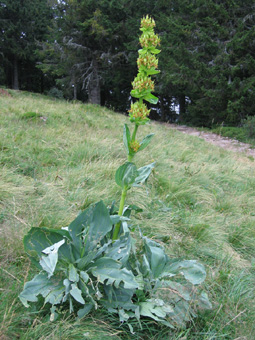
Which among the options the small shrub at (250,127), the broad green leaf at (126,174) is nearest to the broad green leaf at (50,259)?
the broad green leaf at (126,174)

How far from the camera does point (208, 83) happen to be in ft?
41.9

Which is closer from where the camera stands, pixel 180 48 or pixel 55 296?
pixel 55 296

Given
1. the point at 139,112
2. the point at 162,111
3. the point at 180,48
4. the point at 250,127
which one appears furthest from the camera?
the point at 162,111

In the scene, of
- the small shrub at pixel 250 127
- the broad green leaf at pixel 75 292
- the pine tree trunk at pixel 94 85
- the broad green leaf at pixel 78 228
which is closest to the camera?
the broad green leaf at pixel 75 292

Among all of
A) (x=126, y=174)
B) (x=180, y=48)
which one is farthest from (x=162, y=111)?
(x=126, y=174)

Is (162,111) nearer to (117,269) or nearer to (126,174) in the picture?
(126,174)

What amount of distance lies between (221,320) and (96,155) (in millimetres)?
3076

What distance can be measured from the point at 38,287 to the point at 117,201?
1.48 m

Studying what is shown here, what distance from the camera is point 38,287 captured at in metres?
1.33

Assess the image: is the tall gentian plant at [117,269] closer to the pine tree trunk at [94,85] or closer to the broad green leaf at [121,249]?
the broad green leaf at [121,249]

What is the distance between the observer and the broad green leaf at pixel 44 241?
1411 millimetres

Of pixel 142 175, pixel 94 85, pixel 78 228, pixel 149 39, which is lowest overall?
pixel 78 228

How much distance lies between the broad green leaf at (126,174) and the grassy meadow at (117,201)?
0.54 meters

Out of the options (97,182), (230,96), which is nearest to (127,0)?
(230,96)
